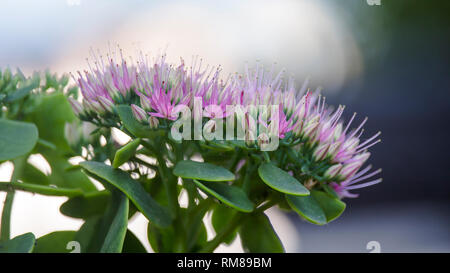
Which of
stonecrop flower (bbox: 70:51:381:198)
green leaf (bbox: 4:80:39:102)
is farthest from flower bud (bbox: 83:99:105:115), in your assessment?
green leaf (bbox: 4:80:39:102)

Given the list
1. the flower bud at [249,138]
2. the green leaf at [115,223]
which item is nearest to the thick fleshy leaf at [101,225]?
the green leaf at [115,223]

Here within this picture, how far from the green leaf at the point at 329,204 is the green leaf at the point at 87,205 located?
184 millimetres

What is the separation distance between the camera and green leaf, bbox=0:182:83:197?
40 cm

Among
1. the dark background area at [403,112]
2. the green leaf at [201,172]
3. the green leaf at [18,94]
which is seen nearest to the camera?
the green leaf at [201,172]

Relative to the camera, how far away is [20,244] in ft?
1.24

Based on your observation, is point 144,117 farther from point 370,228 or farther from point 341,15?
point 341,15

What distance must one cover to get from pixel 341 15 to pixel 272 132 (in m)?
2.75

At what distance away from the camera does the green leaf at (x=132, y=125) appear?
1.26ft

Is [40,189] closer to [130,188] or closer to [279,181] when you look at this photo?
[130,188]

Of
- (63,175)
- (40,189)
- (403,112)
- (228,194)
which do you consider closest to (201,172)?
(228,194)

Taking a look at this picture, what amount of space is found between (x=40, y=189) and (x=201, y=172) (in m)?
0.14

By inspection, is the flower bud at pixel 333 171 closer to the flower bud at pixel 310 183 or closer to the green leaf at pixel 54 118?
the flower bud at pixel 310 183

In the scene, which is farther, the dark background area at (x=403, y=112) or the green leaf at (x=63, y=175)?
the dark background area at (x=403, y=112)
